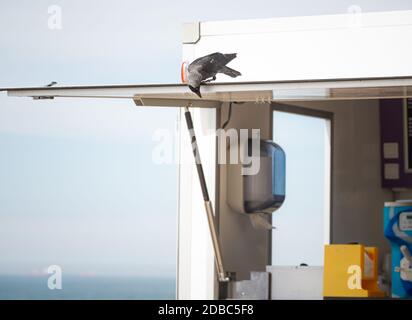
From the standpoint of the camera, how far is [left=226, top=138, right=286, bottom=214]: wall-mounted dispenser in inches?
178

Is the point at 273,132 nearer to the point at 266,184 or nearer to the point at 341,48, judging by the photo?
the point at 266,184

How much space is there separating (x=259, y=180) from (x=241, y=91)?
0.91m

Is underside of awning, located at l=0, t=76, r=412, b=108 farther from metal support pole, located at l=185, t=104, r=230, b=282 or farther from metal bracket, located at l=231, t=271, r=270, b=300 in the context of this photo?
metal bracket, located at l=231, t=271, r=270, b=300

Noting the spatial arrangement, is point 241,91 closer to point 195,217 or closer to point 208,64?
point 208,64

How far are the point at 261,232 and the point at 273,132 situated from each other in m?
0.57

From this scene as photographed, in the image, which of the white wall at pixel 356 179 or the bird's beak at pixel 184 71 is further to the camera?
the white wall at pixel 356 179

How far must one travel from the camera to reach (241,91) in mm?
3861

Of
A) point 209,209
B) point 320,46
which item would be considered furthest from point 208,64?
point 209,209

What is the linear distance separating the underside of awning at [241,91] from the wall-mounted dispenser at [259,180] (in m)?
0.45

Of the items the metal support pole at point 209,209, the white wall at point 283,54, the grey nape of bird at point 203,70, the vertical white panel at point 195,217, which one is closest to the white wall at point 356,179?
the white wall at point 283,54

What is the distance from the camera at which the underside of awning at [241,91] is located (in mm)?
3699

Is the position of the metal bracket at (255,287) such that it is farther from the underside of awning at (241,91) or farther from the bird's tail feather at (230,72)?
the bird's tail feather at (230,72)

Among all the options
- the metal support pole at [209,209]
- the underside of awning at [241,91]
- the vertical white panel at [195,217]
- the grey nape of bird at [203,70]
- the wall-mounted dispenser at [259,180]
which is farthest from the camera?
the wall-mounted dispenser at [259,180]
